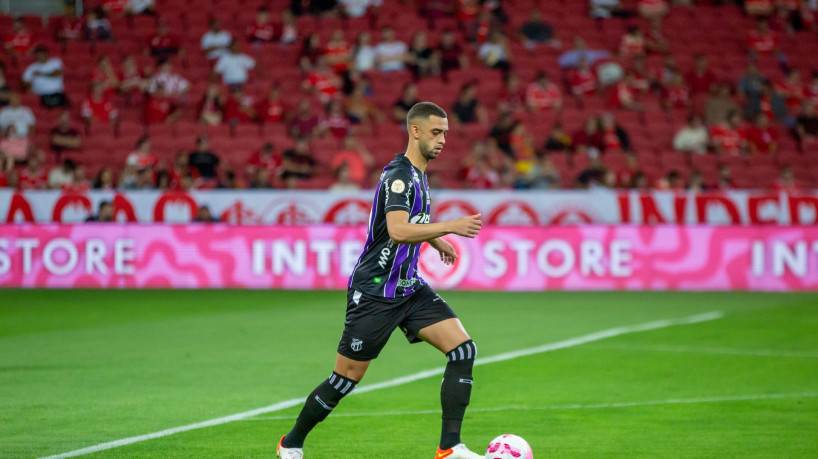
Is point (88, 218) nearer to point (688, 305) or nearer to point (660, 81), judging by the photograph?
point (688, 305)

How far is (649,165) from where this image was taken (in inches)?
793

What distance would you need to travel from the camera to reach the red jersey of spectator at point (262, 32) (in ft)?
73.9

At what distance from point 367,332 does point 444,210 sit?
11.6m

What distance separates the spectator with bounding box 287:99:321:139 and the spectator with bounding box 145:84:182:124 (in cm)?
251

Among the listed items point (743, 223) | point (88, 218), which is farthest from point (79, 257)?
point (743, 223)

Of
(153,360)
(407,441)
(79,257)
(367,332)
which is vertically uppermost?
(367,332)

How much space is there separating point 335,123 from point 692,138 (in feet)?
22.4

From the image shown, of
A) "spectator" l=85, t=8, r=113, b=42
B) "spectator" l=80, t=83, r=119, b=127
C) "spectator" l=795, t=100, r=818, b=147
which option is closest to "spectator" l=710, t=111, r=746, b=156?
"spectator" l=795, t=100, r=818, b=147

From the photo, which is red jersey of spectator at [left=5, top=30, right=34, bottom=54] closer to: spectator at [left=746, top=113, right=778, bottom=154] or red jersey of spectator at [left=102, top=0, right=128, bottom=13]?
red jersey of spectator at [left=102, top=0, right=128, bottom=13]

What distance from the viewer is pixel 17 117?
20297mm

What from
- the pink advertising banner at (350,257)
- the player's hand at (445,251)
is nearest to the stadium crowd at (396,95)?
the pink advertising banner at (350,257)

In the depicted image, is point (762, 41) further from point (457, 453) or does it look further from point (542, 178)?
point (457, 453)

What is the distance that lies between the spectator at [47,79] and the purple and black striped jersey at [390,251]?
16650mm

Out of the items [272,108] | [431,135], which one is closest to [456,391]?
[431,135]
